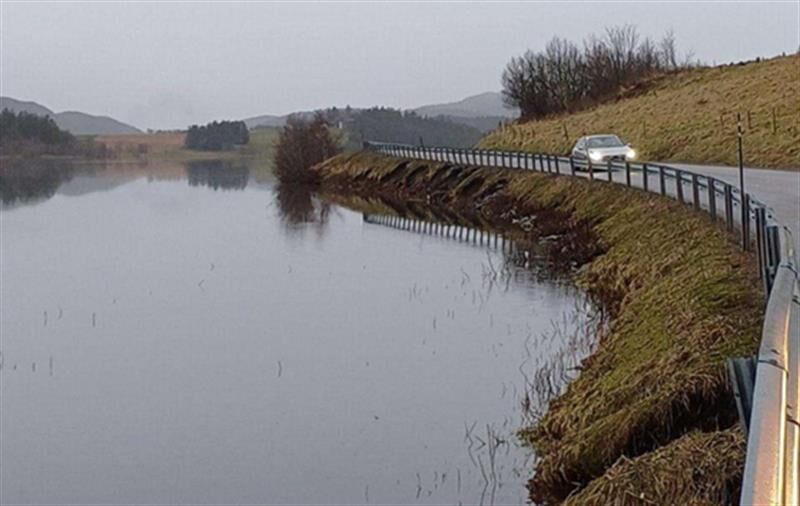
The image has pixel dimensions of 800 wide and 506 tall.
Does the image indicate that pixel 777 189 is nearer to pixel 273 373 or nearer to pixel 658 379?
pixel 273 373

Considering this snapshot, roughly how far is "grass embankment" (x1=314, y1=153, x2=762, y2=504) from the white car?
610 inches

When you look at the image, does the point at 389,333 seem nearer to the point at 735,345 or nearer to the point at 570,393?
the point at 570,393

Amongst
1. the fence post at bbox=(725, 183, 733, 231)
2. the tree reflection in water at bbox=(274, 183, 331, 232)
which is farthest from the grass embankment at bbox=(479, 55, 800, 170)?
the fence post at bbox=(725, 183, 733, 231)

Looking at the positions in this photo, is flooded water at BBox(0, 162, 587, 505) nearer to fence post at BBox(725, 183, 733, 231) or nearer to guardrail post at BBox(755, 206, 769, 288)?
fence post at BBox(725, 183, 733, 231)

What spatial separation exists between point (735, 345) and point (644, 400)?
966 mm

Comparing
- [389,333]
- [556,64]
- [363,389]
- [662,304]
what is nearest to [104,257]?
[389,333]

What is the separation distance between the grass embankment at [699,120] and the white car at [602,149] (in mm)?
3094

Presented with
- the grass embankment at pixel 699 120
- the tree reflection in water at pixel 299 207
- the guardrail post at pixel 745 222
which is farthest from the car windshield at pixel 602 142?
the guardrail post at pixel 745 222

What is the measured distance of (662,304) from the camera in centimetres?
1275

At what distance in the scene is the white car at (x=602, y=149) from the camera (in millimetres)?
37250

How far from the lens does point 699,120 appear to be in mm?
46750

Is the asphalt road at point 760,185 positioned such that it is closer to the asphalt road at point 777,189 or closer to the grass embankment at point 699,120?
the asphalt road at point 777,189

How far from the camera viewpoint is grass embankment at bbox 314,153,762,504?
23.0 ft

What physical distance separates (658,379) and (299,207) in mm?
39163
